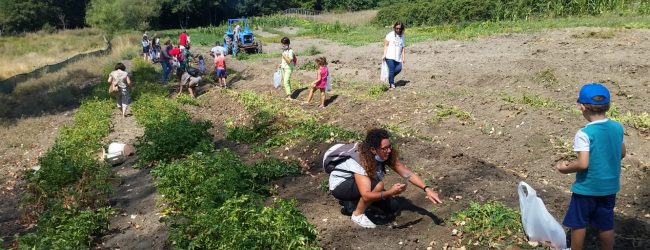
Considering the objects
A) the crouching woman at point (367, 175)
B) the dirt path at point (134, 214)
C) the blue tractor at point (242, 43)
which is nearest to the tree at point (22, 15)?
the blue tractor at point (242, 43)

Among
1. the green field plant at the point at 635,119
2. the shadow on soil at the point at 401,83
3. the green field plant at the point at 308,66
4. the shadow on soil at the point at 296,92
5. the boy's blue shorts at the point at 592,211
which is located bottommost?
the shadow on soil at the point at 296,92

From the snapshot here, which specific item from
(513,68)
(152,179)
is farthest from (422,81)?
(152,179)

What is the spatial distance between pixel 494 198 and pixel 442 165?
1.31m

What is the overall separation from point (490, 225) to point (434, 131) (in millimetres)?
3835

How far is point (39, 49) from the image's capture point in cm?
4519

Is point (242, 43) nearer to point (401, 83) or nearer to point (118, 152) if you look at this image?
point (401, 83)

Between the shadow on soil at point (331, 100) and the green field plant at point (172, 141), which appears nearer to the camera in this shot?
the green field plant at point (172, 141)

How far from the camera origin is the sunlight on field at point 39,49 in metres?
34.1

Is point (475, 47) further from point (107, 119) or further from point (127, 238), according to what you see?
point (127, 238)

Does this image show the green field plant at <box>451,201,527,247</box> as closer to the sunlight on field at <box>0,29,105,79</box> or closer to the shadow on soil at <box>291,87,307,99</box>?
the shadow on soil at <box>291,87,307,99</box>

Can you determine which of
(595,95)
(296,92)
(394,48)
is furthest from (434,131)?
(296,92)

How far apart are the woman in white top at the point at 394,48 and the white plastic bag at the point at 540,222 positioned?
7206 mm

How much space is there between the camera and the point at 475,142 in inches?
314

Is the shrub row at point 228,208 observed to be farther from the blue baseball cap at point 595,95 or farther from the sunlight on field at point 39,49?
the sunlight on field at point 39,49
